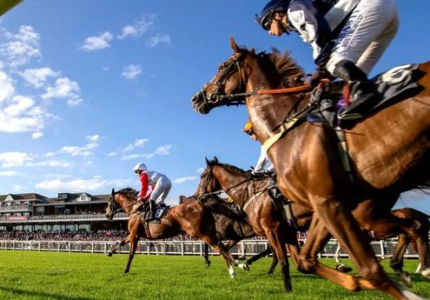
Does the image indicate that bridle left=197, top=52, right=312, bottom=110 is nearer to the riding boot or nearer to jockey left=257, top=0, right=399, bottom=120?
jockey left=257, top=0, right=399, bottom=120

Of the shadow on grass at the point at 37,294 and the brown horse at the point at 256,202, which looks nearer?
the shadow on grass at the point at 37,294

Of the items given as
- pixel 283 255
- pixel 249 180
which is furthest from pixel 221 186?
pixel 283 255

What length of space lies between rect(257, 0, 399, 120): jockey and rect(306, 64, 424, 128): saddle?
0.26ft

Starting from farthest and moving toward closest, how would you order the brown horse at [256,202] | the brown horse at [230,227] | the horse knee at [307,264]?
the brown horse at [230,227] → the brown horse at [256,202] → the horse knee at [307,264]

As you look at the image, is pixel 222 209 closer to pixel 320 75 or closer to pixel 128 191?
pixel 128 191

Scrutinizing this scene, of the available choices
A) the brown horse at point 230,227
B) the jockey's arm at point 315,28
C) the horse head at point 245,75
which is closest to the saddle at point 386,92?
the jockey's arm at point 315,28

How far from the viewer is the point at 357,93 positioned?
3.30m

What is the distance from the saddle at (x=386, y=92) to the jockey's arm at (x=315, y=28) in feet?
1.18

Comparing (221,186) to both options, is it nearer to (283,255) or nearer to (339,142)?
(283,255)

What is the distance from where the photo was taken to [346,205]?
10.8 feet

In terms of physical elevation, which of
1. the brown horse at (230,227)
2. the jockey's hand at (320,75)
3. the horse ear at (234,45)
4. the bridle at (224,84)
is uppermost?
the horse ear at (234,45)

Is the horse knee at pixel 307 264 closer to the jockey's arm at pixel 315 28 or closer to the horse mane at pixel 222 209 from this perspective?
the jockey's arm at pixel 315 28

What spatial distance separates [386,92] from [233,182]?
7.71 m

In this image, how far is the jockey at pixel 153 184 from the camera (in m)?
14.4
